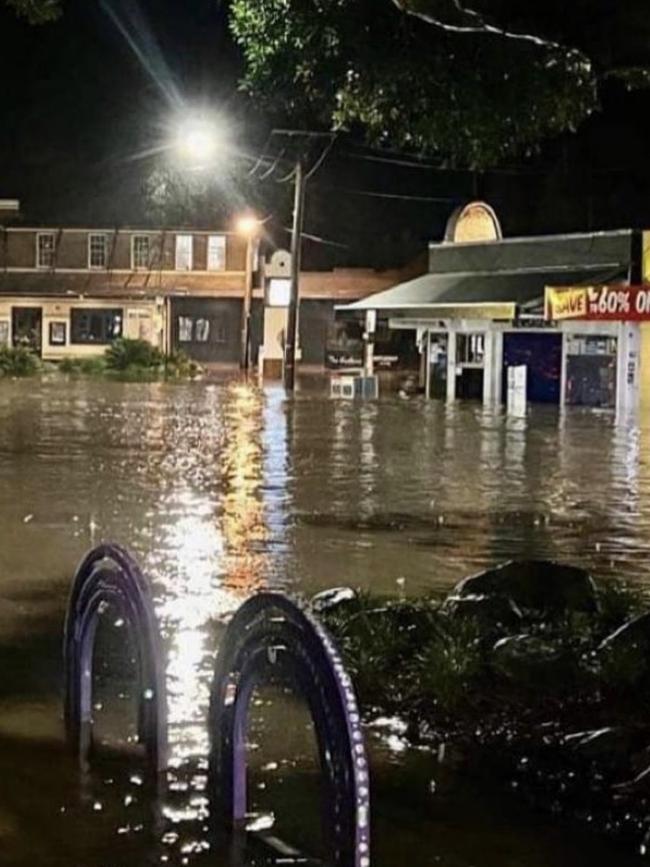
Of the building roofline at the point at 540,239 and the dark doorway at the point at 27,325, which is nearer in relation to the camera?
the building roofline at the point at 540,239

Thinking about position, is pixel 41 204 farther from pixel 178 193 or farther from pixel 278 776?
pixel 278 776

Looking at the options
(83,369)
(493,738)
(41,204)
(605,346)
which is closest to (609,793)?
(493,738)

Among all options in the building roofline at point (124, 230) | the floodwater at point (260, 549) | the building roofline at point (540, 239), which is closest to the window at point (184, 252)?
the building roofline at point (124, 230)

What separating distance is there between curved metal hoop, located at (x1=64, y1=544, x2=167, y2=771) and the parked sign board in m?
27.5

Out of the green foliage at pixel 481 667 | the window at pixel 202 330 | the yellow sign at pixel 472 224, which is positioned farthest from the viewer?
the window at pixel 202 330

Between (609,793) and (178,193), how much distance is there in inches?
1914

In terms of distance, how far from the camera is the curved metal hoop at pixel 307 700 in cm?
473

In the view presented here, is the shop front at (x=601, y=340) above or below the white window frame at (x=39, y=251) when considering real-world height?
below

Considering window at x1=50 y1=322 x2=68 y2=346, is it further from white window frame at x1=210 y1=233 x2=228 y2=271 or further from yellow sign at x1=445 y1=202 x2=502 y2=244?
yellow sign at x1=445 y1=202 x2=502 y2=244

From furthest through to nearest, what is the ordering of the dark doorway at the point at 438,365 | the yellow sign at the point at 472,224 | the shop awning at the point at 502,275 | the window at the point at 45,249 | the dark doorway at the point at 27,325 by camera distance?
the window at the point at 45,249 → the dark doorway at the point at 27,325 → the yellow sign at the point at 472,224 → the dark doorway at the point at 438,365 → the shop awning at the point at 502,275

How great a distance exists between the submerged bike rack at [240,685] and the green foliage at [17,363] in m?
41.3

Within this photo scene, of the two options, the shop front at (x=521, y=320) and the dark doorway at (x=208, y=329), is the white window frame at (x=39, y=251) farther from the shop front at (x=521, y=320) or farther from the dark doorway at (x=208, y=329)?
the shop front at (x=521, y=320)

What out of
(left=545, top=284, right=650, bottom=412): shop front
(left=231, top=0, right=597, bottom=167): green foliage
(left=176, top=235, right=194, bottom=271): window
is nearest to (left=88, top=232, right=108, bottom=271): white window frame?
(left=176, top=235, right=194, bottom=271): window

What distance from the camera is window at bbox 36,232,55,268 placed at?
6619cm
